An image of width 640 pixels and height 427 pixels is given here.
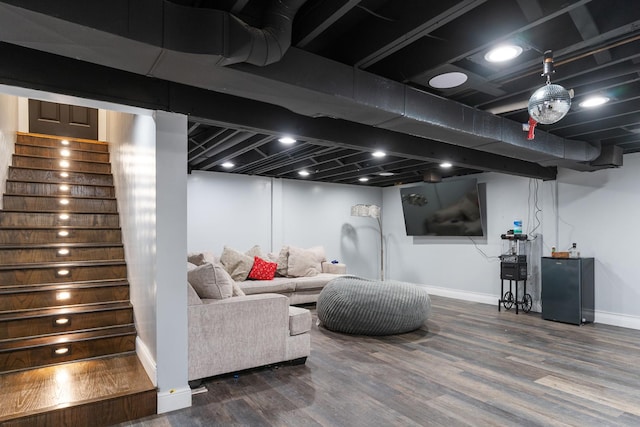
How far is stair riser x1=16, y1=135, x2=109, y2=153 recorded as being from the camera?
17.2ft

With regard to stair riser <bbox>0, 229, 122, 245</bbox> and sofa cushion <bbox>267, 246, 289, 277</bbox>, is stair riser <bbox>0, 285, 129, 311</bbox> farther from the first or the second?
sofa cushion <bbox>267, 246, 289, 277</bbox>

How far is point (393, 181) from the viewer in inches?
331

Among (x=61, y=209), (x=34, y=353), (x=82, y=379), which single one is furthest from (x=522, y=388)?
(x=61, y=209)

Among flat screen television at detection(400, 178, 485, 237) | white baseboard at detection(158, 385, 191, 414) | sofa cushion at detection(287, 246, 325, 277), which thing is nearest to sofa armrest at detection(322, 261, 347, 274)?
sofa cushion at detection(287, 246, 325, 277)

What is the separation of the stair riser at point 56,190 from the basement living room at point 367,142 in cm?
16

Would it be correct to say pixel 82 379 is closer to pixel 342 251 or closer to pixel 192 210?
pixel 192 210

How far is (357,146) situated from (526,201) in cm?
415

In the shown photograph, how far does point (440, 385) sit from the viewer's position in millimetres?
3248

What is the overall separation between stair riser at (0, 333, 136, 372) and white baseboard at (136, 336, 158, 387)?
0.16m

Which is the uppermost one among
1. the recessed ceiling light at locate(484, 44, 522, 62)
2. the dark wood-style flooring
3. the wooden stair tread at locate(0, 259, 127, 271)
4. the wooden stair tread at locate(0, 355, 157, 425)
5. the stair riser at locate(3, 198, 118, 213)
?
the recessed ceiling light at locate(484, 44, 522, 62)

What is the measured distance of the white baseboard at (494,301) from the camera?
5.30 metres

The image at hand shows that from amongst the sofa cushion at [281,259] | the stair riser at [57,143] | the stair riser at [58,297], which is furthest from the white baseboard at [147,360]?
the sofa cushion at [281,259]

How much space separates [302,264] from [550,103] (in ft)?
17.0

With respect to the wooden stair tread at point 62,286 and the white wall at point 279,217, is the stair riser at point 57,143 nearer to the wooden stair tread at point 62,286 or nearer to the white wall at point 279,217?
the white wall at point 279,217
